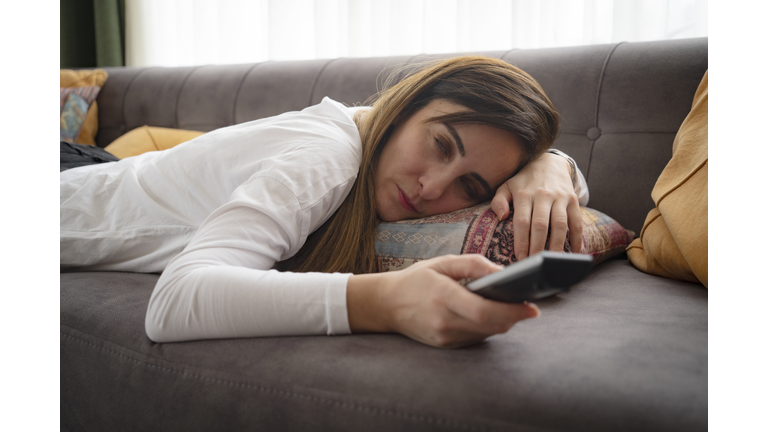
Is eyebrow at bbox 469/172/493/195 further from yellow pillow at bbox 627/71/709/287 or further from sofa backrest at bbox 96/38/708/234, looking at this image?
sofa backrest at bbox 96/38/708/234

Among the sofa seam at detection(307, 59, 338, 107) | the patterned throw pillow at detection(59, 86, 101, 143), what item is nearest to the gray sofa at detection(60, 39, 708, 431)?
the sofa seam at detection(307, 59, 338, 107)

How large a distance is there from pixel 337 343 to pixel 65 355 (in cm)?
43

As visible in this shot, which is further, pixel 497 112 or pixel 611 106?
pixel 611 106

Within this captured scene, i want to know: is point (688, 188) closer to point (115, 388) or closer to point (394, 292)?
point (394, 292)

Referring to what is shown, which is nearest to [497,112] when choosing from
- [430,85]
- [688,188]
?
[430,85]

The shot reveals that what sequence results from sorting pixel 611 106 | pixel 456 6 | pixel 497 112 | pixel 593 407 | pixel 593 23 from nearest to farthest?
pixel 593 407, pixel 497 112, pixel 611 106, pixel 593 23, pixel 456 6

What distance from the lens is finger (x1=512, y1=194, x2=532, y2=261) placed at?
0.69m

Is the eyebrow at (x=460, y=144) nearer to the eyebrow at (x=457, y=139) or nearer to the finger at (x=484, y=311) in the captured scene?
the eyebrow at (x=457, y=139)

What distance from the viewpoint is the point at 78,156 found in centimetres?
123

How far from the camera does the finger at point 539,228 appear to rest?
2.24 ft

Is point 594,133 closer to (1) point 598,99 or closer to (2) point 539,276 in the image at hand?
(1) point 598,99

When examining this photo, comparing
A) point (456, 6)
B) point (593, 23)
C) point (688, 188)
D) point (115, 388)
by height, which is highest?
point (456, 6)

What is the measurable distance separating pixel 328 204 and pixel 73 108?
60.2 inches

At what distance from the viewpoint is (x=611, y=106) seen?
1.07 metres
